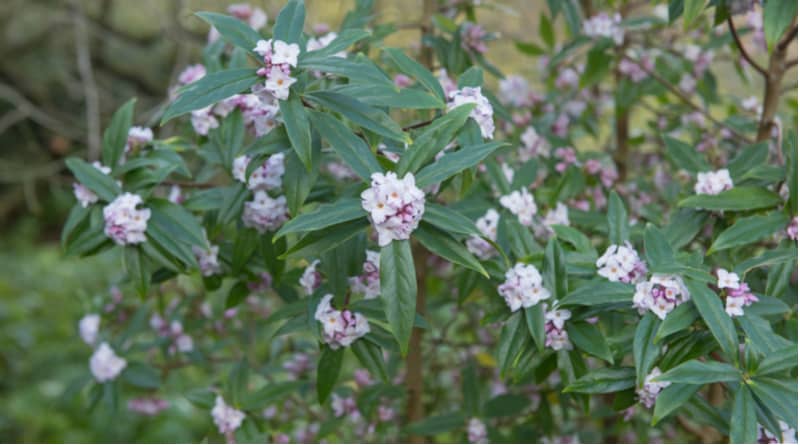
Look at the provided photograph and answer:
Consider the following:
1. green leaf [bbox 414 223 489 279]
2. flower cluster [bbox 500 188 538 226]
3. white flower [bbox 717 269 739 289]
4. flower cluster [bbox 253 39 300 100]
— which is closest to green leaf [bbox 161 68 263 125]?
flower cluster [bbox 253 39 300 100]

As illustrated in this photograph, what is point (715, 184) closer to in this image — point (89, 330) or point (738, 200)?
point (738, 200)

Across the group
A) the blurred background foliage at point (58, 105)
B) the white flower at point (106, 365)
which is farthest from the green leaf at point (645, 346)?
the blurred background foliage at point (58, 105)

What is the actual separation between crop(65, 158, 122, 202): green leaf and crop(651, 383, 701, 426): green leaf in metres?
0.85

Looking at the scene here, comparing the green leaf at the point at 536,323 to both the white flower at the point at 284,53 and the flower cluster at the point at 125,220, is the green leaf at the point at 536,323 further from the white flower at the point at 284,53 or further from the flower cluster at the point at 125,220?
the flower cluster at the point at 125,220

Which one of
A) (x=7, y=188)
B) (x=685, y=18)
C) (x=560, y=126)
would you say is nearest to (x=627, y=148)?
(x=560, y=126)

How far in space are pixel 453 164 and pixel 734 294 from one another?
0.40 meters

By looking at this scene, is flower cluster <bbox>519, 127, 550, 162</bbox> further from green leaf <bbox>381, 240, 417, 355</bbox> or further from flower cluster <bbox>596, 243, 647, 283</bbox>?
green leaf <bbox>381, 240, 417, 355</bbox>

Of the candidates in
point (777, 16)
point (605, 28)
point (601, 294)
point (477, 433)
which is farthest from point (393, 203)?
point (605, 28)

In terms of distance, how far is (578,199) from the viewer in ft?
5.30

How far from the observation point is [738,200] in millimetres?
1176

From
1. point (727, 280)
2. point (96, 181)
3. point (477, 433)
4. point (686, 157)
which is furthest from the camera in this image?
point (477, 433)

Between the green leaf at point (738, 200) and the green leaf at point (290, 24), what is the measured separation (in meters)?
0.61

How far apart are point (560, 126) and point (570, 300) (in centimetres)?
79

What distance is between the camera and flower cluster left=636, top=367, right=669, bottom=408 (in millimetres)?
1028
